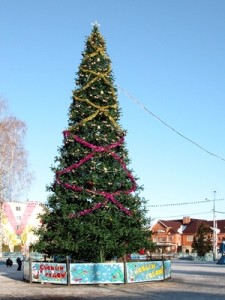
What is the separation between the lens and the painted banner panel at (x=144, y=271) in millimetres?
21562

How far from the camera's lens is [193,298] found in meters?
16.5

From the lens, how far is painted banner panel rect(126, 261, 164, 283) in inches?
849

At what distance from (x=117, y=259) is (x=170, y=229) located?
309 feet

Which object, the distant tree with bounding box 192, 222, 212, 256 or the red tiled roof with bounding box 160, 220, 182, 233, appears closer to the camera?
the distant tree with bounding box 192, 222, 212, 256

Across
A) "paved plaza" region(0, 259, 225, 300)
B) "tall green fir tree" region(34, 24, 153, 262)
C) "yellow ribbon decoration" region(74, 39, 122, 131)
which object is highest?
"yellow ribbon decoration" region(74, 39, 122, 131)

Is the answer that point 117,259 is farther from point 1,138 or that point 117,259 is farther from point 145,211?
point 1,138

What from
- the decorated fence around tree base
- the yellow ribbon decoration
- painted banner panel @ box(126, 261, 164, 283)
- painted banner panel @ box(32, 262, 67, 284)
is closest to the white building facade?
painted banner panel @ box(32, 262, 67, 284)

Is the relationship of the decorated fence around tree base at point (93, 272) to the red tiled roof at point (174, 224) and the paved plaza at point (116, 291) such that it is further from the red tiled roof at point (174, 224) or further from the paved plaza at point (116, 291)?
the red tiled roof at point (174, 224)

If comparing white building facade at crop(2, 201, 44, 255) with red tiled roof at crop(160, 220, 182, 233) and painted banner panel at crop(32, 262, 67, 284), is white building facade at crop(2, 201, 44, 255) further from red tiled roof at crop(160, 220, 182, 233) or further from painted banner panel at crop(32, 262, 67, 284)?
painted banner panel at crop(32, 262, 67, 284)

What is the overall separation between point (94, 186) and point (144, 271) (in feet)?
15.8

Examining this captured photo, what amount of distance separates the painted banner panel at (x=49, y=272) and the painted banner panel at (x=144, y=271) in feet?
10.2

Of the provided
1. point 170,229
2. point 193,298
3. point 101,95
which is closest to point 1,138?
point 101,95

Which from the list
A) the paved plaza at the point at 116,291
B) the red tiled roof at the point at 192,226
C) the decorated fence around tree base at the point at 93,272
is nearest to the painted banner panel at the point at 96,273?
the decorated fence around tree base at the point at 93,272

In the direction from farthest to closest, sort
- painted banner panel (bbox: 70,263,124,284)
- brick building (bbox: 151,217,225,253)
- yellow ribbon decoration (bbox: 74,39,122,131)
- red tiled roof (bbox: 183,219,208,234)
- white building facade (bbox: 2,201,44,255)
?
1. red tiled roof (bbox: 183,219,208,234)
2. brick building (bbox: 151,217,225,253)
3. white building facade (bbox: 2,201,44,255)
4. yellow ribbon decoration (bbox: 74,39,122,131)
5. painted banner panel (bbox: 70,263,124,284)
